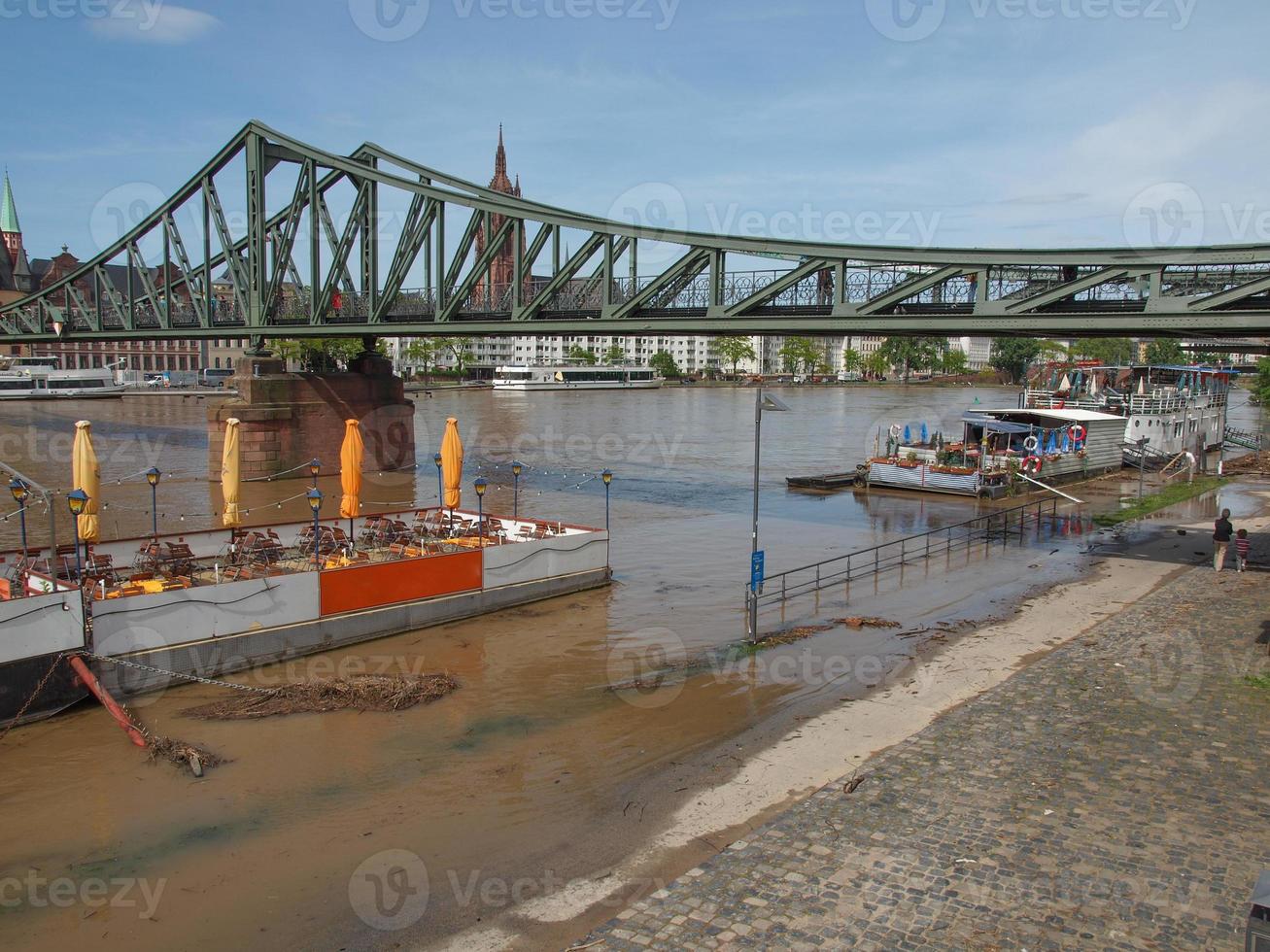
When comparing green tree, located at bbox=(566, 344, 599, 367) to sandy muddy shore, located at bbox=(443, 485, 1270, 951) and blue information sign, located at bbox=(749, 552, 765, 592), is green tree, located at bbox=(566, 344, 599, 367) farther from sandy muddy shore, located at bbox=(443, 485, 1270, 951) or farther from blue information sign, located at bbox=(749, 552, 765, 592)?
blue information sign, located at bbox=(749, 552, 765, 592)

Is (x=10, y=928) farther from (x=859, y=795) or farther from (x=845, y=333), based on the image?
(x=845, y=333)

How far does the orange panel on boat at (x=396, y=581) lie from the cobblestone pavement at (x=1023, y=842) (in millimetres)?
10026

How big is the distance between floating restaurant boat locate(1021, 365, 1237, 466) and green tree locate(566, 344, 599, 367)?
392ft

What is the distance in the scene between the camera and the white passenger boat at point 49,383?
4213 inches

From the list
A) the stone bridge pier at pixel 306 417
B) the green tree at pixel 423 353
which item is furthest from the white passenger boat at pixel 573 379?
the stone bridge pier at pixel 306 417

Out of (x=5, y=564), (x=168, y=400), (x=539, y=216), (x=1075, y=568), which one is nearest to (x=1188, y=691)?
(x=1075, y=568)

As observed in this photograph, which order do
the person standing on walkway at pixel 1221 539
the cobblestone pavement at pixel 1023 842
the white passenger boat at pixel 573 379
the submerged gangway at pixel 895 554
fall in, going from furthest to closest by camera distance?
the white passenger boat at pixel 573 379 → the person standing on walkway at pixel 1221 539 → the submerged gangway at pixel 895 554 → the cobblestone pavement at pixel 1023 842

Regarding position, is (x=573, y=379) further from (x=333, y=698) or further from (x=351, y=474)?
(x=333, y=698)

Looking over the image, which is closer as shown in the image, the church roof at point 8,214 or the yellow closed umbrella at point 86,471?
the yellow closed umbrella at point 86,471

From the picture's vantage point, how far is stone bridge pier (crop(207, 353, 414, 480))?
147ft

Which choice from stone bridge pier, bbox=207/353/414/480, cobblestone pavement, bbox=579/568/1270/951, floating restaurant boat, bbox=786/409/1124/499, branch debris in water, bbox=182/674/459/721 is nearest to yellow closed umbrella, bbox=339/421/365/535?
branch debris in water, bbox=182/674/459/721

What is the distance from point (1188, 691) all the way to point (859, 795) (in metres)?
6.63

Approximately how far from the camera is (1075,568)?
26328 mm
